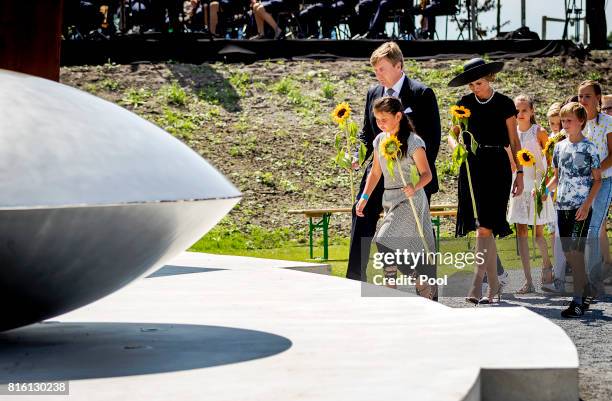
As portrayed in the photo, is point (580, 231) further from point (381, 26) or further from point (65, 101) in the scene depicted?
point (381, 26)

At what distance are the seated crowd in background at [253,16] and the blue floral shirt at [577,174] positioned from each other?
48.2ft

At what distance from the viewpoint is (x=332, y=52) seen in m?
22.5

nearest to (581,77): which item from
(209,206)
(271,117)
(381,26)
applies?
(381,26)

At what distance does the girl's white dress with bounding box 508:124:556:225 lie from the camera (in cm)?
962

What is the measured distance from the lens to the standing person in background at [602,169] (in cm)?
799

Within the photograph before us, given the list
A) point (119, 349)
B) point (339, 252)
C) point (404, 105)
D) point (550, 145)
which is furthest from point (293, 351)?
point (339, 252)

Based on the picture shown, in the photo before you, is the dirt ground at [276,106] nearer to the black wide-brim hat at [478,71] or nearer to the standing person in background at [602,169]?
the black wide-brim hat at [478,71]

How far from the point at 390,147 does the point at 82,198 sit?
318 cm

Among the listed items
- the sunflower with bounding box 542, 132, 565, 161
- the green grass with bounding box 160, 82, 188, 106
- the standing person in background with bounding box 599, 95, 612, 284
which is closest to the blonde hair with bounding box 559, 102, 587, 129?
the standing person in background with bounding box 599, 95, 612, 284

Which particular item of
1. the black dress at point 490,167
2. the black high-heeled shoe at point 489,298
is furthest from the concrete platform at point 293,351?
the black dress at point 490,167

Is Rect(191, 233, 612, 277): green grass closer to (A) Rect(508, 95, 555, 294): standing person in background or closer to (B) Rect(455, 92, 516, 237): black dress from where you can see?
(A) Rect(508, 95, 555, 294): standing person in background

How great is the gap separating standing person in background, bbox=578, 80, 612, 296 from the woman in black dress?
640 mm

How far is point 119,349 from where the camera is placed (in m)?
4.66

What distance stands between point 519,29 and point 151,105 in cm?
932
